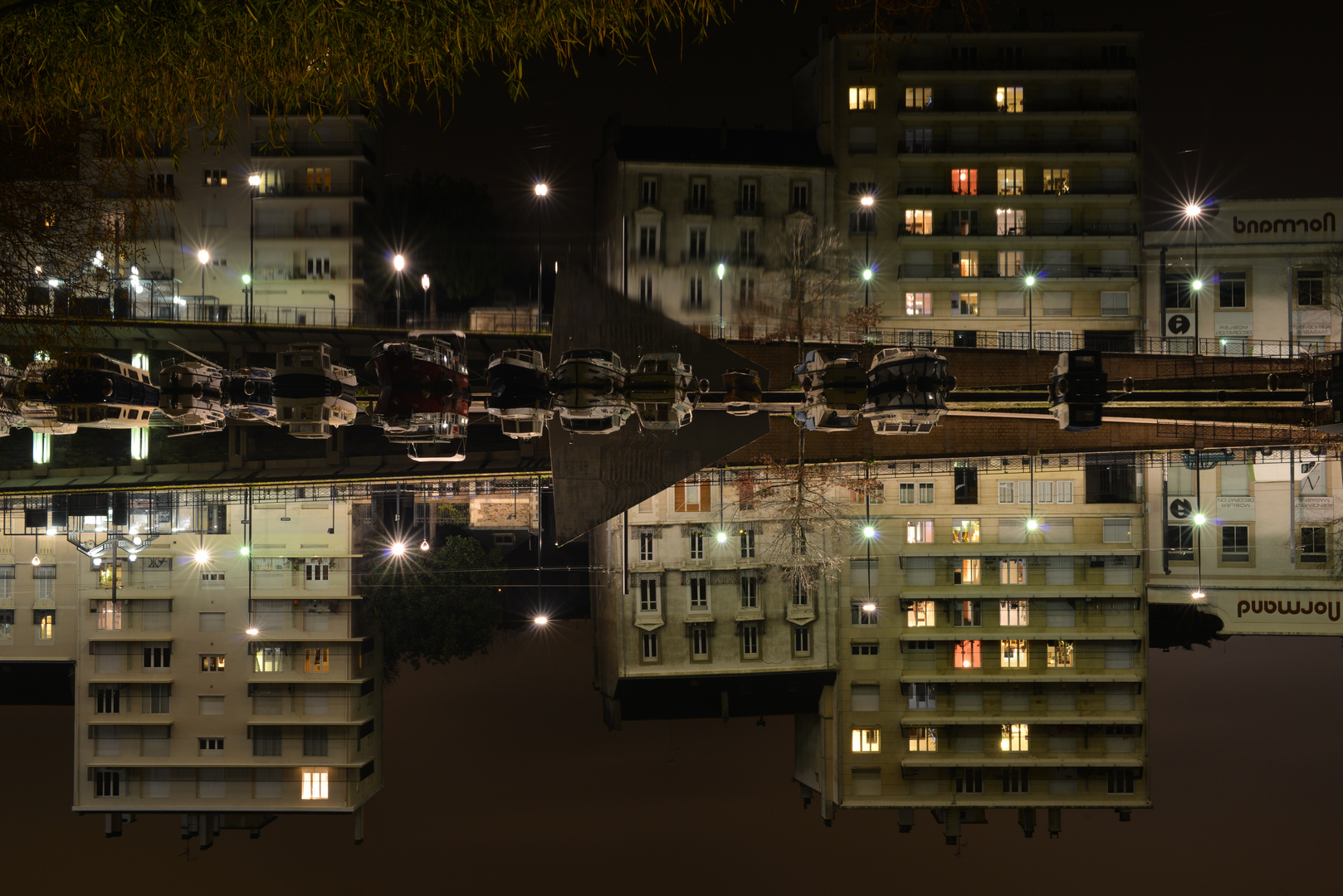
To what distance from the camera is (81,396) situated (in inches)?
477

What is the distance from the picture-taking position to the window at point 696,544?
1310 centimetres

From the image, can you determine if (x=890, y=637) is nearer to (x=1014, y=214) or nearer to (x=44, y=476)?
(x=44, y=476)

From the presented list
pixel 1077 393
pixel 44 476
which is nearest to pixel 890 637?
pixel 1077 393

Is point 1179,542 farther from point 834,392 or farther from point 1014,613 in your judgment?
point 834,392

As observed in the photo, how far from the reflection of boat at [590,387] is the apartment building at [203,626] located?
4.51m

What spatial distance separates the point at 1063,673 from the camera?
15523 mm

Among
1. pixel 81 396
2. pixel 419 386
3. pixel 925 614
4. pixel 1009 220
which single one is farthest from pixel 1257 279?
pixel 81 396

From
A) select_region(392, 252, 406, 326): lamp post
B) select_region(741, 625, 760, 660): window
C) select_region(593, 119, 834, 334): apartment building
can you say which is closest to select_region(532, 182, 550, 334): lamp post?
select_region(593, 119, 834, 334): apartment building

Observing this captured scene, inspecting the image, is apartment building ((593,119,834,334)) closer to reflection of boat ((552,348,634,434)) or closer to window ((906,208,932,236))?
window ((906,208,932,236))

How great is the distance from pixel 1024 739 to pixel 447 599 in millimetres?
12410

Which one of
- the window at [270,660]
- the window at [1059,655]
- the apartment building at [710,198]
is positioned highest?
the apartment building at [710,198]

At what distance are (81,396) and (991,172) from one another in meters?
28.3

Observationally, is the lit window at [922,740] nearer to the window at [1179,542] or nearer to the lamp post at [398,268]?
the window at [1179,542]

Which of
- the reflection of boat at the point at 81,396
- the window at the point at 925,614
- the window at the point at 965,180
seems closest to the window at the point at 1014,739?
the window at the point at 925,614
